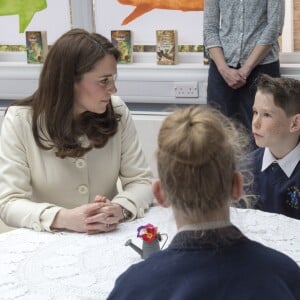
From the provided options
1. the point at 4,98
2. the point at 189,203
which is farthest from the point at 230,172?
the point at 4,98

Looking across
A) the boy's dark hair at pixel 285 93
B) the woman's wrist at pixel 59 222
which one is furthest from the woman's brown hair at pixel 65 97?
the boy's dark hair at pixel 285 93

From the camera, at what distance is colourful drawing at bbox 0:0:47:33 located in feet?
15.4

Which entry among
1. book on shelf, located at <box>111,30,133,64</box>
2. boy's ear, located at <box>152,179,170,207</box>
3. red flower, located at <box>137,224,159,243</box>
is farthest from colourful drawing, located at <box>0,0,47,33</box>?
boy's ear, located at <box>152,179,170,207</box>

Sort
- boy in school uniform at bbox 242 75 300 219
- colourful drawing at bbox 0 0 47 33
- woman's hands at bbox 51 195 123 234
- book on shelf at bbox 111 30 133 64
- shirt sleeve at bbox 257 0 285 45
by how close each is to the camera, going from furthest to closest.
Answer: colourful drawing at bbox 0 0 47 33
book on shelf at bbox 111 30 133 64
shirt sleeve at bbox 257 0 285 45
boy in school uniform at bbox 242 75 300 219
woman's hands at bbox 51 195 123 234

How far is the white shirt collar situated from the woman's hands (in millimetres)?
748

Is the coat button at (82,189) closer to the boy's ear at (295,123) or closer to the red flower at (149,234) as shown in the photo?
the red flower at (149,234)

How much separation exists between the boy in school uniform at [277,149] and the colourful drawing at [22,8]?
2514mm

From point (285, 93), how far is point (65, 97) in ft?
3.03

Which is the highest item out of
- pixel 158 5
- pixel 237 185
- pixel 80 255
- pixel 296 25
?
pixel 158 5

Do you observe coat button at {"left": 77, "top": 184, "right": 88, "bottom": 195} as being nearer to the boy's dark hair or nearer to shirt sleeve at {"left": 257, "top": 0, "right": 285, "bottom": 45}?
the boy's dark hair

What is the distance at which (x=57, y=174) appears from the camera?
2191 mm

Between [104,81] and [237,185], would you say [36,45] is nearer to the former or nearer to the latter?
[104,81]

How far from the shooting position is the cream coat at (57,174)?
211 centimetres

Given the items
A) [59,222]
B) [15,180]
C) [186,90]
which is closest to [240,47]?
[186,90]
